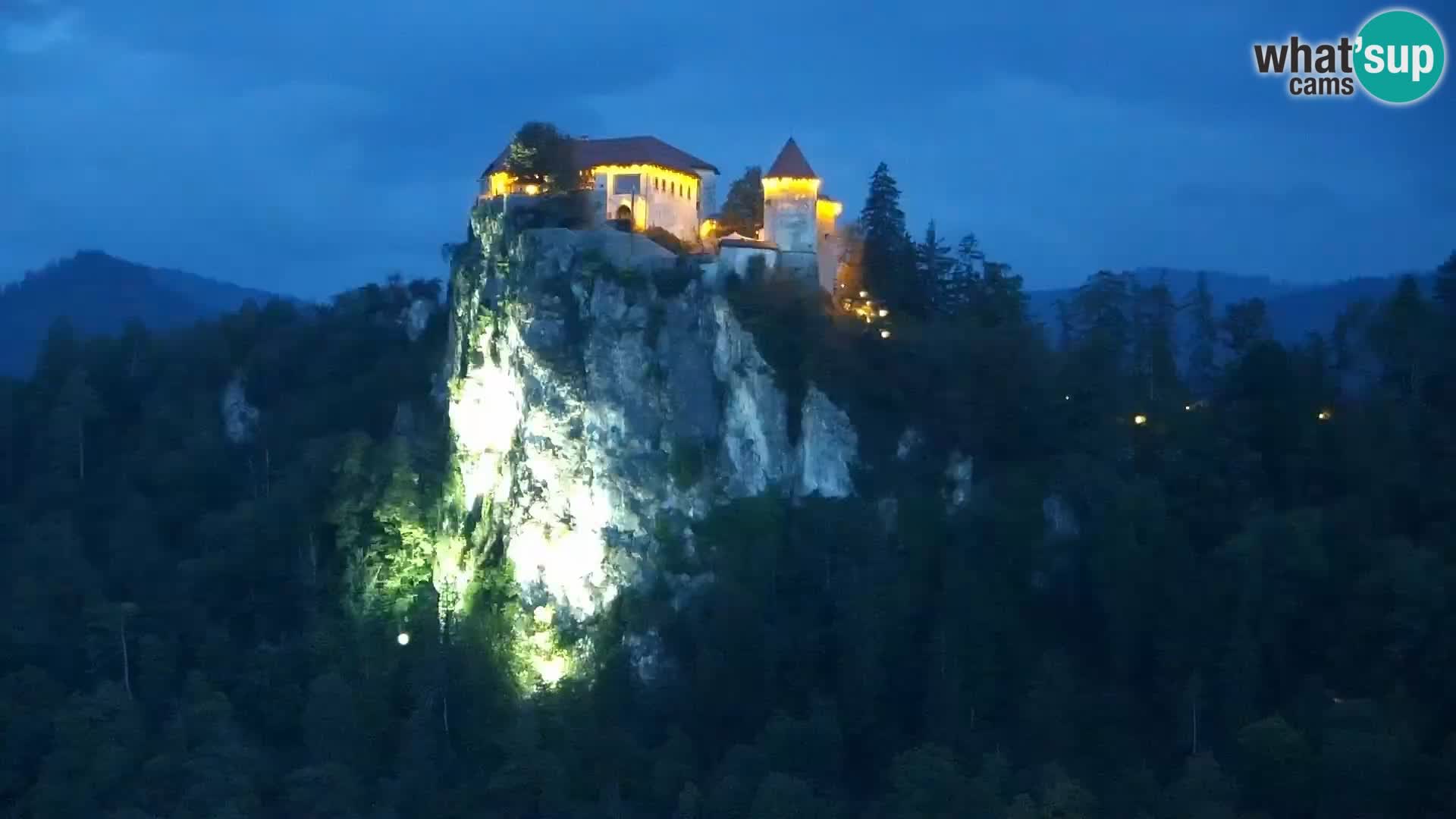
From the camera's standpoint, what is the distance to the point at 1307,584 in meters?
32.2

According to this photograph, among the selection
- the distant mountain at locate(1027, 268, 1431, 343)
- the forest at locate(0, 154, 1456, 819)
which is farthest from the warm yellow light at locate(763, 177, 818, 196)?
the distant mountain at locate(1027, 268, 1431, 343)

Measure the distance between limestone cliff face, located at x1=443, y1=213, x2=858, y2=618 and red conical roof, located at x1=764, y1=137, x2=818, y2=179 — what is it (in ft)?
12.1

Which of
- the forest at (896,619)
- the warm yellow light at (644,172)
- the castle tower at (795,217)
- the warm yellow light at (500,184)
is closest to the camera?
the forest at (896,619)

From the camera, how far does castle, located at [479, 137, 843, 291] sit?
40.0m

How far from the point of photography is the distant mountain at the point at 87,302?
330ft

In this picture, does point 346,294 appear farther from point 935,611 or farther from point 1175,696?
point 1175,696

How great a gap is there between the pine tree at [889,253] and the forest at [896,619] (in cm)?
9

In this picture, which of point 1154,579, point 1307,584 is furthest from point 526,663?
point 1307,584

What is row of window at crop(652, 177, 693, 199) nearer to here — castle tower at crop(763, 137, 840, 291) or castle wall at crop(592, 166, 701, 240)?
castle wall at crop(592, 166, 701, 240)

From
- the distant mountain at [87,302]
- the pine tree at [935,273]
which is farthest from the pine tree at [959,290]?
the distant mountain at [87,302]

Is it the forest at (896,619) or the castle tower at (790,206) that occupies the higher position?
the castle tower at (790,206)

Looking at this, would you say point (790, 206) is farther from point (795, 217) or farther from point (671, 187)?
point (671, 187)

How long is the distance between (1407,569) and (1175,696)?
511cm

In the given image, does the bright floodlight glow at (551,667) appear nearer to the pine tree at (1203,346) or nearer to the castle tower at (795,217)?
the castle tower at (795,217)
